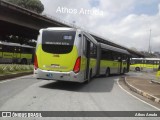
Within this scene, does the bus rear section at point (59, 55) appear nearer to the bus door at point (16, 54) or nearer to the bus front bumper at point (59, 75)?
the bus front bumper at point (59, 75)

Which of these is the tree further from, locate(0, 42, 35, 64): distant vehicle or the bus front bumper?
the bus front bumper

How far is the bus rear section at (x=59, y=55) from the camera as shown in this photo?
48.9ft

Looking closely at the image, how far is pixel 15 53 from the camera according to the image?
50656mm

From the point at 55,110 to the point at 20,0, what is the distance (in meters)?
73.0

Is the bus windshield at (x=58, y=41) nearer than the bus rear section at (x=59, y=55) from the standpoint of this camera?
No

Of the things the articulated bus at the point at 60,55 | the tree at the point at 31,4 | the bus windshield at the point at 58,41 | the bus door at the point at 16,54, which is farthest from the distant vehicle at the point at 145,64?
the bus windshield at the point at 58,41

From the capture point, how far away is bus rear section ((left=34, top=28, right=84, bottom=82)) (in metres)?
14.9

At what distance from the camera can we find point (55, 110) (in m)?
9.27

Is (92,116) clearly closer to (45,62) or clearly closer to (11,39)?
(45,62)

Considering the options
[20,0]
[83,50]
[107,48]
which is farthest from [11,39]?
[83,50]

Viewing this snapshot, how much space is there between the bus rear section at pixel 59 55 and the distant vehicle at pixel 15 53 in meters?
33.2

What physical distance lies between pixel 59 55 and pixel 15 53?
36935 mm

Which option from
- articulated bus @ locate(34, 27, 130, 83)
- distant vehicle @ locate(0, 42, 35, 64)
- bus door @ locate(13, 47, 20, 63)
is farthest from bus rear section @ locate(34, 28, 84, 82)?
bus door @ locate(13, 47, 20, 63)

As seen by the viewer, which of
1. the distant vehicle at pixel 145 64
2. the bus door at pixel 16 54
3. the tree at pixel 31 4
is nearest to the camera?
the bus door at pixel 16 54
